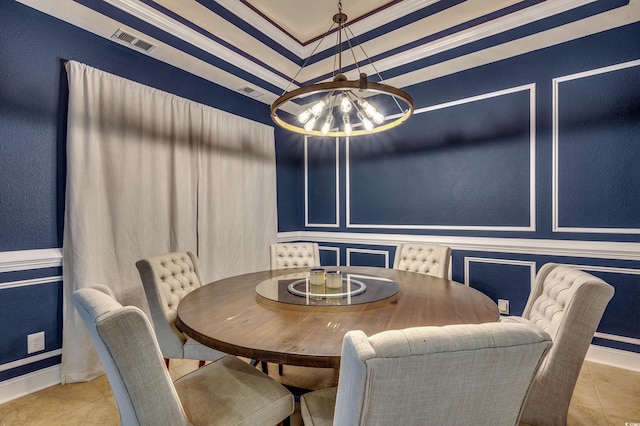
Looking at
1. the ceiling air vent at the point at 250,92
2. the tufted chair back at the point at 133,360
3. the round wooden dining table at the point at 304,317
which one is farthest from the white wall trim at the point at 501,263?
the ceiling air vent at the point at 250,92

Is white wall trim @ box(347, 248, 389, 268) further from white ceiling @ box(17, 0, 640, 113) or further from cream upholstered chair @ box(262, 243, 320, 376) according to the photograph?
white ceiling @ box(17, 0, 640, 113)

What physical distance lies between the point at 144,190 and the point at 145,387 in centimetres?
200

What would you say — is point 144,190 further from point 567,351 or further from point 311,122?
point 567,351

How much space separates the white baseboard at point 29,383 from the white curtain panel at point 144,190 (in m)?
0.07

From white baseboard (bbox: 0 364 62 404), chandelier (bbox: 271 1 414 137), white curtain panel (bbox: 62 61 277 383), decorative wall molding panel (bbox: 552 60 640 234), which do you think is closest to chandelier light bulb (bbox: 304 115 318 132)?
chandelier (bbox: 271 1 414 137)

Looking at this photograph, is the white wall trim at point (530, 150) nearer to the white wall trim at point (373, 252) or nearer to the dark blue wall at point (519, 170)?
the dark blue wall at point (519, 170)

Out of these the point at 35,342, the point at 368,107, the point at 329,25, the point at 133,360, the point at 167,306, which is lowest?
the point at 35,342

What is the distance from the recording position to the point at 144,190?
8.32 feet

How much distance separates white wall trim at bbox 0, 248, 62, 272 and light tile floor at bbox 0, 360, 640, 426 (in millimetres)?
800

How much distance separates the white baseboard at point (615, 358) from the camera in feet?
7.39

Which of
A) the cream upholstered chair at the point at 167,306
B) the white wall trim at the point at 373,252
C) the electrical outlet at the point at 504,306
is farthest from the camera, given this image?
the white wall trim at the point at 373,252

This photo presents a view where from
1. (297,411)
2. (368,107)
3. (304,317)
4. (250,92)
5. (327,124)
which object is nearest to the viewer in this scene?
(304,317)

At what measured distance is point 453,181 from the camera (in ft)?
10.1

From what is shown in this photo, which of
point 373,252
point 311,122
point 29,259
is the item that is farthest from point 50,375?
point 373,252
